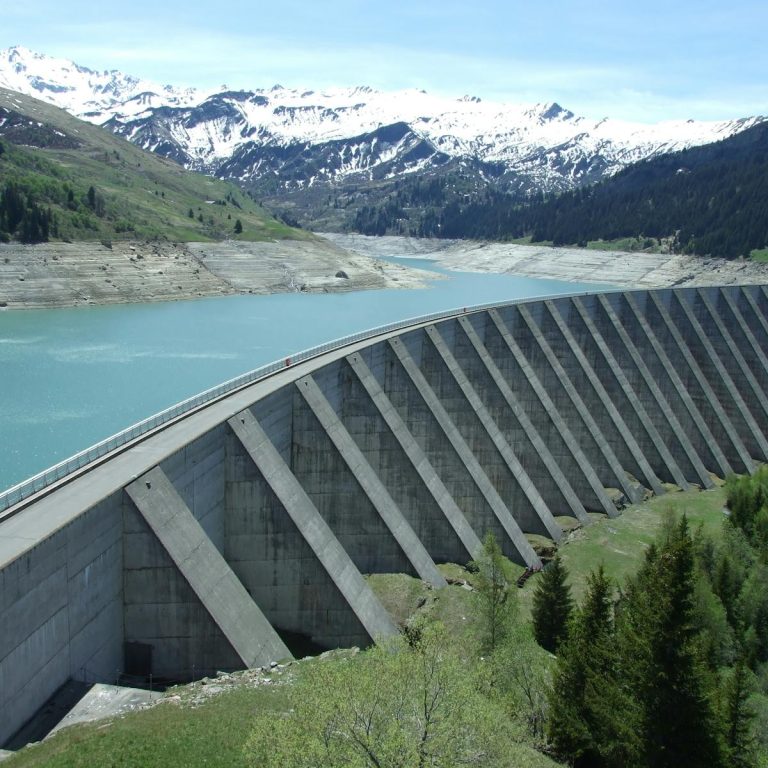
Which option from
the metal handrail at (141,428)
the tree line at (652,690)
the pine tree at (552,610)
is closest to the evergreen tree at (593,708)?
the tree line at (652,690)

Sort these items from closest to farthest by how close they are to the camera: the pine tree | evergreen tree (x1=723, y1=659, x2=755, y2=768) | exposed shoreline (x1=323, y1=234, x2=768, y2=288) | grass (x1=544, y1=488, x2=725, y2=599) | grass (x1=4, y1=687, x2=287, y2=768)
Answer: grass (x1=4, y1=687, x2=287, y2=768) → evergreen tree (x1=723, y1=659, x2=755, y2=768) → the pine tree → grass (x1=544, y1=488, x2=725, y2=599) → exposed shoreline (x1=323, y1=234, x2=768, y2=288)

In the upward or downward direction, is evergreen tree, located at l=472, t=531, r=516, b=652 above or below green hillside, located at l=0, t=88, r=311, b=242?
below

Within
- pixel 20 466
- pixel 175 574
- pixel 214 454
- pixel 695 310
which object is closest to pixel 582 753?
pixel 175 574

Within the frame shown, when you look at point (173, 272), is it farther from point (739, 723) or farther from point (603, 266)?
point (739, 723)

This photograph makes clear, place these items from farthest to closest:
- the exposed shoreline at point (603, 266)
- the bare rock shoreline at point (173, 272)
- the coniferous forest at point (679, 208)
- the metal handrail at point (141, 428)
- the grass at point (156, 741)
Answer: the coniferous forest at point (679, 208) → the exposed shoreline at point (603, 266) → the bare rock shoreline at point (173, 272) → the metal handrail at point (141, 428) → the grass at point (156, 741)

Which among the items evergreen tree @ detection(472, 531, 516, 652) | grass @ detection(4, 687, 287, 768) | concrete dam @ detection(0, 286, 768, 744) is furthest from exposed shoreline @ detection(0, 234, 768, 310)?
grass @ detection(4, 687, 287, 768)

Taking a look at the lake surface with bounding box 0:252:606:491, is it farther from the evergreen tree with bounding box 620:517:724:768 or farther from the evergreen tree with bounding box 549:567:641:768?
the evergreen tree with bounding box 620:517:724:768

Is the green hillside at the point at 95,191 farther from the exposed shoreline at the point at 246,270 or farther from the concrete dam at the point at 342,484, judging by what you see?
the concrete dam at the point at 342,484
